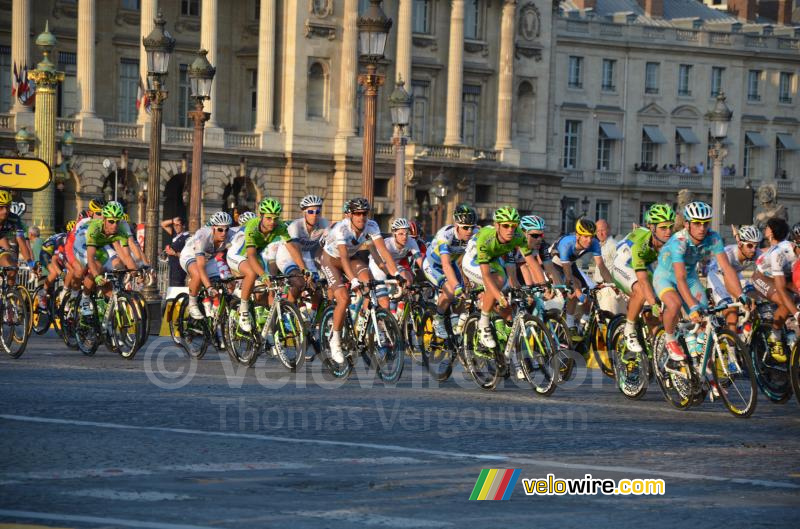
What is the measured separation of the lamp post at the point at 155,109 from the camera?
105 ft

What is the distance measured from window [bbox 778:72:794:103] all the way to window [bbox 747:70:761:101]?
1.70m

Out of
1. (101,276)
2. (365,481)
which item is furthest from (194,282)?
(365,481)

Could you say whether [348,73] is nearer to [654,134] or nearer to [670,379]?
[654,134]

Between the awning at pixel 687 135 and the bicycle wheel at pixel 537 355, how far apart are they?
81.8 m

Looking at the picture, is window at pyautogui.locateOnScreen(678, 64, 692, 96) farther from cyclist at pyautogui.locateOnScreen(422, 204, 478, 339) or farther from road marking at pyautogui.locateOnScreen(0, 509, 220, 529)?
road marking at pyautogui.locateOnScreen(0, 509, 220, 529)

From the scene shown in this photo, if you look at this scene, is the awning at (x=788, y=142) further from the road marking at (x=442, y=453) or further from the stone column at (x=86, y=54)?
the road marking at (x=442, y=453)

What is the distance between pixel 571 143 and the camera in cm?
9462

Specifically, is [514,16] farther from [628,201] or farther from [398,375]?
[398,375]

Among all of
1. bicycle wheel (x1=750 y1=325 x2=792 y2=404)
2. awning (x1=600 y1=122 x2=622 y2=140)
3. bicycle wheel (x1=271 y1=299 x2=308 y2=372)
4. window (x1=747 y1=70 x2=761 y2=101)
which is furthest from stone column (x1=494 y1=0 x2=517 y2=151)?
bicycle wheel (x1=750 y1=325 x2=792 y2=404)

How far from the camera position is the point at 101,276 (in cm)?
2050

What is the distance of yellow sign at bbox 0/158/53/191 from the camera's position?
73.2 feet

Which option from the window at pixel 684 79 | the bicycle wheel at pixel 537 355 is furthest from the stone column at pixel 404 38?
the bicycle wheel at pixel 537 355

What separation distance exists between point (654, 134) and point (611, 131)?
2680mm

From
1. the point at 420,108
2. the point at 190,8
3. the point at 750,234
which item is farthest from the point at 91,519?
the point at 420,108
